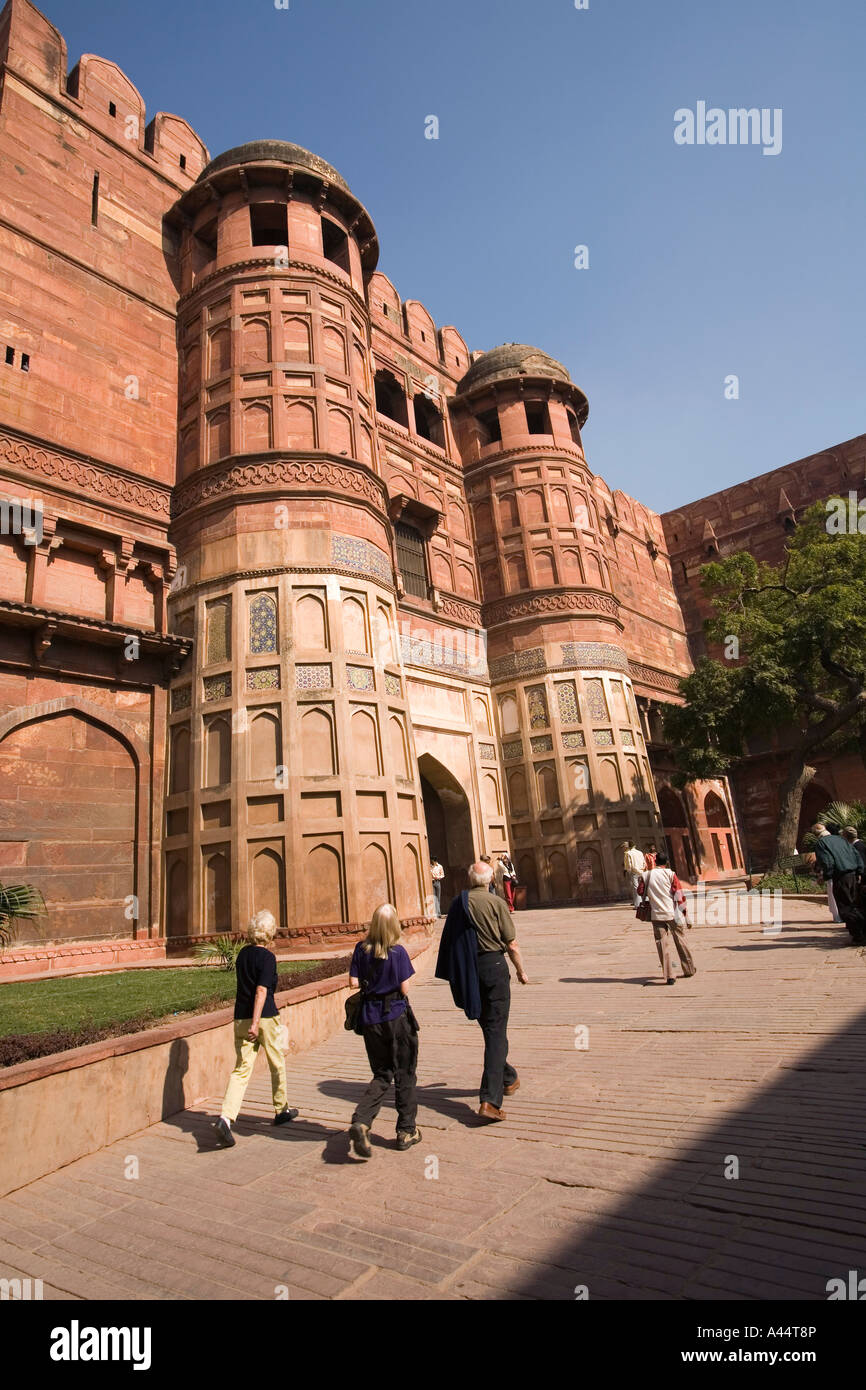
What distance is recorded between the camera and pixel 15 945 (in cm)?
1116

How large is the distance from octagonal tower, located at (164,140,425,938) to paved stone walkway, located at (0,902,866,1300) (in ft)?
21.9

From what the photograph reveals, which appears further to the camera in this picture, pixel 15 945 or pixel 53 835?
pixel 53 835

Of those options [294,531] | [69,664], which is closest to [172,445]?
[294,531]

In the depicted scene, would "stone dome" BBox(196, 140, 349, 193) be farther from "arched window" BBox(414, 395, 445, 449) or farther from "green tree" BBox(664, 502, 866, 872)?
"green tree" BBox(664, 502, 866, 872)

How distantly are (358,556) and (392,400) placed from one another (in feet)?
35.1

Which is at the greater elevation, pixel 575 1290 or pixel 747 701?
pixel 747 701

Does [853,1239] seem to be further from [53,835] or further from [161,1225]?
[53,835]

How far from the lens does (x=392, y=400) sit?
77.8ft

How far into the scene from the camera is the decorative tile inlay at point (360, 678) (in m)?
14.3

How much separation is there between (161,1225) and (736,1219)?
2.76 metres

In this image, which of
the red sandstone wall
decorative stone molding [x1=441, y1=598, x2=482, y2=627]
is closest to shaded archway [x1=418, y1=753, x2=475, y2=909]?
decorative stone molding [x1=441, y1=598, x2=482, y2=627]

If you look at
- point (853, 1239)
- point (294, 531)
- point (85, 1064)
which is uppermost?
point (294, 531)

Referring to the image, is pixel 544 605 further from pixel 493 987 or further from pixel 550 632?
pixel 493 987

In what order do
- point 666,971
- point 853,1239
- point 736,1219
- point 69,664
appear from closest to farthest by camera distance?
1. point 853,1239
2. point 736,1219
3. point 666,971
4. point 69,664
